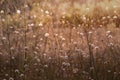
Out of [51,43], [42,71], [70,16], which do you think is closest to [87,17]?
[70,16]

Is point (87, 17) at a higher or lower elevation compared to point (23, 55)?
higher

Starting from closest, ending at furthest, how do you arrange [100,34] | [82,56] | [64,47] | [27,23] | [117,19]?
[82,56] < [64,47] < [100,34] < [27,23] < [117,19]

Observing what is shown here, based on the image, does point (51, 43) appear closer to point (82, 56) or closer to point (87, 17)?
point (82, 56)

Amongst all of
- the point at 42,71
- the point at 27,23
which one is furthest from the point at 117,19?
the point at 42,71

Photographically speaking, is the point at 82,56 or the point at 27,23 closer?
the point at 82,56

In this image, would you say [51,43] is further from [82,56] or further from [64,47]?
[82,56]

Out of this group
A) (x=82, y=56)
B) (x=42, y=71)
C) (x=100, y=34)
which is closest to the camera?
(x=42, y=71)
